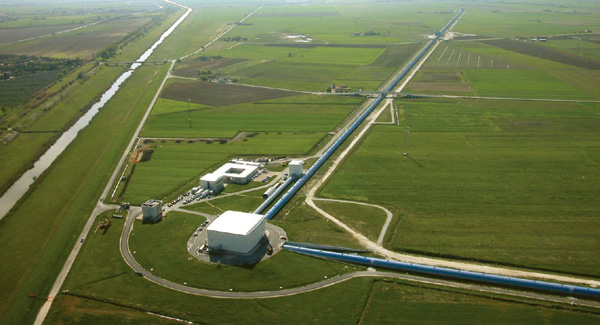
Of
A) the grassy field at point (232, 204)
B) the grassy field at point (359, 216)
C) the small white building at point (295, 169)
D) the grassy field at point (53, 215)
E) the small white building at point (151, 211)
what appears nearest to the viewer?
the grassy field at point (53, 215)

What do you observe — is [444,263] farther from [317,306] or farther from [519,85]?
[519,85]

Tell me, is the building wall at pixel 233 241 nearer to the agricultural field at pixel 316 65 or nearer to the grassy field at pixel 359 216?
the grassy field at pixel 359 216

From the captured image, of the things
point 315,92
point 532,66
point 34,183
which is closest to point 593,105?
point 532,66

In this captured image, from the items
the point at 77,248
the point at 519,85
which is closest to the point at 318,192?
the point at 77,248

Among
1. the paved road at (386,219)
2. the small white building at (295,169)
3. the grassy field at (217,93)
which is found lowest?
the paved road at (386,219)

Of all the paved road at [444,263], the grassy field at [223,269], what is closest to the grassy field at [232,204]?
the paved road at [444,263]

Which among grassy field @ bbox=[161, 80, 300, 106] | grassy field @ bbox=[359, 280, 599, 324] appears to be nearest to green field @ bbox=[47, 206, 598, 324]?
grassy field @ bbox=[359, 280, 599, 324]
